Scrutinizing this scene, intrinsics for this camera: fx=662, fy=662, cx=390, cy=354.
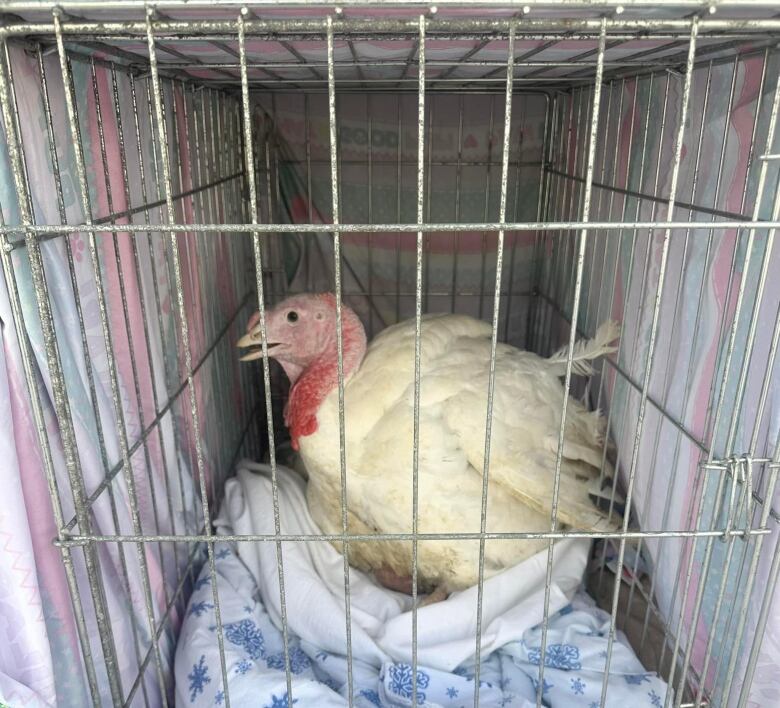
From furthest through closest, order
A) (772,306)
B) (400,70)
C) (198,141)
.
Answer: (198,141), (400,70), (772,306)

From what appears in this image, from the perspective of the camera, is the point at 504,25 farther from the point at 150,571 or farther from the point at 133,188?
the point at 150,571

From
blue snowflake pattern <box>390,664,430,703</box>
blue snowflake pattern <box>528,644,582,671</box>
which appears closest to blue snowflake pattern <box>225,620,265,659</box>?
blue snowflake pattern <box>390,664,430,703</box>

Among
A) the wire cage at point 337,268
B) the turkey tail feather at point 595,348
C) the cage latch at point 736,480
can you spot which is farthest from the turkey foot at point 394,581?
the cage latch at point 736,480

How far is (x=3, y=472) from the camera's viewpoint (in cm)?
78

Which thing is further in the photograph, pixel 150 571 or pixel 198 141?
pixel 198 141

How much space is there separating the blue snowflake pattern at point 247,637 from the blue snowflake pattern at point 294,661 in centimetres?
2

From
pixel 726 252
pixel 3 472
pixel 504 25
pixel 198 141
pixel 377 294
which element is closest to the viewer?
pixel 504 25

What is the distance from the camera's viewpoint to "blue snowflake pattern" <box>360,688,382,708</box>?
1.09 m

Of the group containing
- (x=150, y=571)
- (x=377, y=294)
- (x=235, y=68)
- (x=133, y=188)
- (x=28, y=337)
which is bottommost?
(x=150, y=571)

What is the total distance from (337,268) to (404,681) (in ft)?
2.43

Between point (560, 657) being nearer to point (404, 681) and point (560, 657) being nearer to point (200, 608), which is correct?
point (404, 681)

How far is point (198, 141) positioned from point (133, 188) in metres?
0.36

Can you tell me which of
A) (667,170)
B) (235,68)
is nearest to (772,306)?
(667,170)

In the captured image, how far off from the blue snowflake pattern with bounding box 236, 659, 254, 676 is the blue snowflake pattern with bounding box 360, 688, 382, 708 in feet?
0.62
